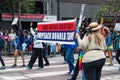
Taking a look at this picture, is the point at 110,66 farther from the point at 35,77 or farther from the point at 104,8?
the point at 104,8

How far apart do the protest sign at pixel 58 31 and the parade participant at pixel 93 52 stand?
5.70ft

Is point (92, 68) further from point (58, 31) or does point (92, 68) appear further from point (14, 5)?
point (14, 5)

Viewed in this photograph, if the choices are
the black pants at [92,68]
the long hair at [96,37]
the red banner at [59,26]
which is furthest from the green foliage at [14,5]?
the black pants at [92,68]

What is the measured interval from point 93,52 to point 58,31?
8.51 feet

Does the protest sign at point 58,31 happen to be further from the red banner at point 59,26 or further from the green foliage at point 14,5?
the green foliage at point 14,5

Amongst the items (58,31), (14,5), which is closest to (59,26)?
(58,31)

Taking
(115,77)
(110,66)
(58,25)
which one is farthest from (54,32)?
(110,66)

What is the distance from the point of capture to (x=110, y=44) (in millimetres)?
14078

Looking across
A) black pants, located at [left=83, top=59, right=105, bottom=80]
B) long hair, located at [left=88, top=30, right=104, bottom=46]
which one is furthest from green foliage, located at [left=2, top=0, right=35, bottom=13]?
black pants, located at [left=83, top=59, right=105, bottom=80]

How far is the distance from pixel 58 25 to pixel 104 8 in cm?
2189

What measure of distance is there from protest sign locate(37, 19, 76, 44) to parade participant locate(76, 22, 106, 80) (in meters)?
1.74

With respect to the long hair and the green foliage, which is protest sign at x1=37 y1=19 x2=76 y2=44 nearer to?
the long hair

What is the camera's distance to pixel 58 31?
888 centimetres

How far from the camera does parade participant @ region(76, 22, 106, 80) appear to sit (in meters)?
6.37
